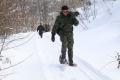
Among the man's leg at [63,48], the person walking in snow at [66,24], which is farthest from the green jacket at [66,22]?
the man's leg at [63,48]

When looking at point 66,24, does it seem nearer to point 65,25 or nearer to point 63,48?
point 65,25

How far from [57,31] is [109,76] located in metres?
2.41

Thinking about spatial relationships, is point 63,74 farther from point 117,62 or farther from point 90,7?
point 90,7

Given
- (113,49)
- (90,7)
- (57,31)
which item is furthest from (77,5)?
(57,31)

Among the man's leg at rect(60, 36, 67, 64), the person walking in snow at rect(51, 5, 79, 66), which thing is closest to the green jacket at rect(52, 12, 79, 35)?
the person walking in snow at rect(51, 5, 79, 66)

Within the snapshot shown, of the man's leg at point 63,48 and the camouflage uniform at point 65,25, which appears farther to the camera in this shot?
the man's leg at point 63,48

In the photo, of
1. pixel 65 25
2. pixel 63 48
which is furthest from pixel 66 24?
pixel 63 48

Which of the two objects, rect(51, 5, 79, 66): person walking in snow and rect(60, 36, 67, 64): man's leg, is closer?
rect(51, 5, 79, 66): person walking in snow

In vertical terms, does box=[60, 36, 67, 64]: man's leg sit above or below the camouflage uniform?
below

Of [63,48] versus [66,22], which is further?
[63,48]

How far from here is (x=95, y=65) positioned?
A: 399 inches

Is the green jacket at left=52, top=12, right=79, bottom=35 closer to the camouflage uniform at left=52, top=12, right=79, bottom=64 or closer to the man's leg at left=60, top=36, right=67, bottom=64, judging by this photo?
the camouflage uniform at left=52, top=12, right=79, bottom=64

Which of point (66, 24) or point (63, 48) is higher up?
point (66, 24)

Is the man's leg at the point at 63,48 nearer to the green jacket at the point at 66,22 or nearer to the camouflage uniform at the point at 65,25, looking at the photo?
the camouflage uniform at the point at 65,25
